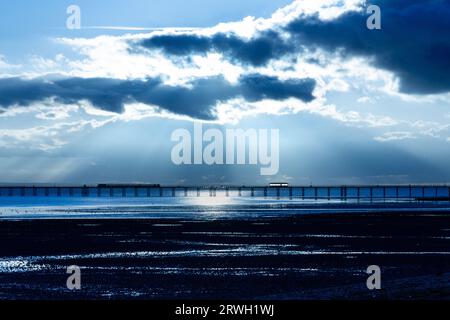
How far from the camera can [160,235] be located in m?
32.2

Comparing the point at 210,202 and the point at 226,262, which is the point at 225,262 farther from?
the point at 210,202

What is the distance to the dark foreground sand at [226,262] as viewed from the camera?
15.0 meters

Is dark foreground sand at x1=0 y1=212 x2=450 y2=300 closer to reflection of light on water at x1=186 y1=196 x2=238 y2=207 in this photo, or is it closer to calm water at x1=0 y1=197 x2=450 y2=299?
calm water at x1=0 y1=197 x2=450 y2=299

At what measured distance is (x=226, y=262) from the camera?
21.0 meters

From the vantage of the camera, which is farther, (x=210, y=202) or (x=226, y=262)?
(x=210, y=202)

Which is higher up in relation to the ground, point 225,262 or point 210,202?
point 225,262

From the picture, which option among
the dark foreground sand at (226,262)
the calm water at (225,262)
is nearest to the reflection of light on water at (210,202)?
the dark foreground sand at (226,262)

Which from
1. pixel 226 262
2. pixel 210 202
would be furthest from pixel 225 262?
pixel 210 202

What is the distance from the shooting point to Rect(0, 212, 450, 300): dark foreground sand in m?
15.0

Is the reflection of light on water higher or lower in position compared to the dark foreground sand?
lower

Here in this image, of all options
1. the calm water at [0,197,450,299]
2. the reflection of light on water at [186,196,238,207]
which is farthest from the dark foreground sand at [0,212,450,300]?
the reflection of light on water at [186,196,238,207]
